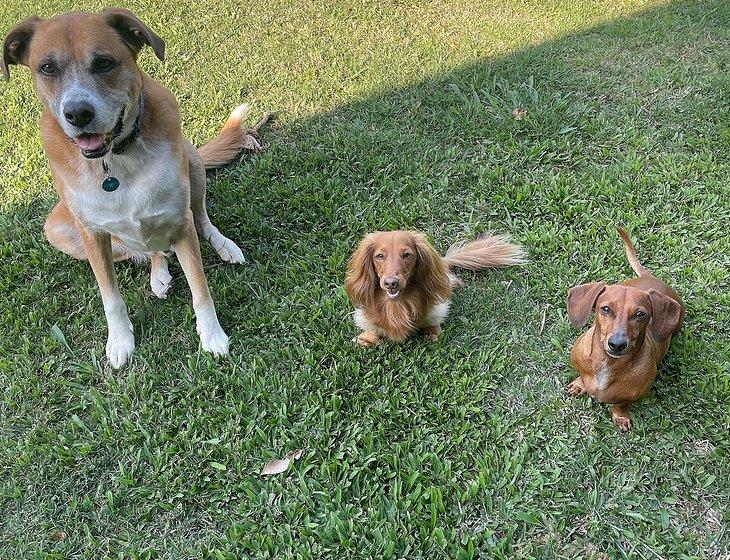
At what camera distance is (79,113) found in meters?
2.55

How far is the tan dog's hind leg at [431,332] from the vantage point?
3.44 m

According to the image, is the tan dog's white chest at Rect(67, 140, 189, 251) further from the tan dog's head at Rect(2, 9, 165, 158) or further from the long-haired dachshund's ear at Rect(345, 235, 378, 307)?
the long-haired dachshund's ear at Rect(345, 235, 378, 307)

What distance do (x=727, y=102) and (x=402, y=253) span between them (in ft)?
11.9

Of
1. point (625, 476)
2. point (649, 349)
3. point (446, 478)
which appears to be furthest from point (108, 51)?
point (625, 476)

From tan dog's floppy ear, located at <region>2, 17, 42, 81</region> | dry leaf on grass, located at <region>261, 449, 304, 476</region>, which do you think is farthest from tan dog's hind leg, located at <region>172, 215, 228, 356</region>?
tan dog's floppy ear, located at <region>2, 17, 42, 81</region>

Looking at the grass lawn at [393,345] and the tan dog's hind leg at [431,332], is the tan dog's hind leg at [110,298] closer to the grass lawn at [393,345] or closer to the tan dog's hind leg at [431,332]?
the grass lawn at [393,345]

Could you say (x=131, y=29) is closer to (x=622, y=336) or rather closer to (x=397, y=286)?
(x=397, y=286)

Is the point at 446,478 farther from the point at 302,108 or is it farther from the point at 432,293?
the point at 302,108

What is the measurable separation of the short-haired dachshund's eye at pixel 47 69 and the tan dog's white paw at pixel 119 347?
4.68 ft

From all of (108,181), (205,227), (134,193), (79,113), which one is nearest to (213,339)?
(205,227)

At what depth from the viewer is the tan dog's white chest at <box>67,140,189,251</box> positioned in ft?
9.61

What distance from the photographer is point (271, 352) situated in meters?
3.44

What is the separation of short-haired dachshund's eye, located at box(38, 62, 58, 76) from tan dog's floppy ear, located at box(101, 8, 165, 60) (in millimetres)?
324

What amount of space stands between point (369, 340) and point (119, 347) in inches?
56.3
